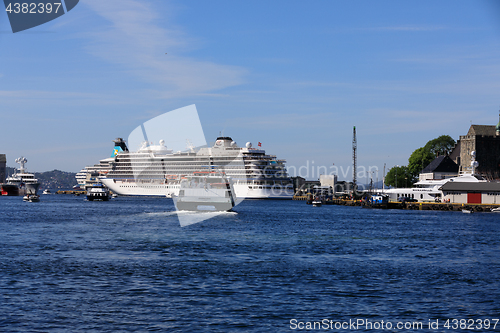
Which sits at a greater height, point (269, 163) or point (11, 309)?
point (269, 163)

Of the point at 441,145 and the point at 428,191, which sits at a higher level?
the point at 441,145

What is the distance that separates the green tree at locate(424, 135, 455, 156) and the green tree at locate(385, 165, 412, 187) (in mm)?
9026

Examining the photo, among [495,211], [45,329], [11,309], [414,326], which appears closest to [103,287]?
[11,309]

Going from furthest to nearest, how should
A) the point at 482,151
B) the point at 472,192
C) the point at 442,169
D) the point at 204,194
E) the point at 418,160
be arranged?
the point at 418,160 < the point at 482,151 < the point at 442,169 < the point at 472,192 < the point at 204,194

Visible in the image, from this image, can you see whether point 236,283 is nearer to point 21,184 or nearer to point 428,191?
point 428,191

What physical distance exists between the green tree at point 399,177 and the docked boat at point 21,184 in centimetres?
11496

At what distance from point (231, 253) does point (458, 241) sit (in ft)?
63.8

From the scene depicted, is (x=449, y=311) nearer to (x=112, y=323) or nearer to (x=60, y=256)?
(x=112, y=323)

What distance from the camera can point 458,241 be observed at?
131 feet

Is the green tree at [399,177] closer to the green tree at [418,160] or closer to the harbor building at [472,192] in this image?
the green tree at [418,160]

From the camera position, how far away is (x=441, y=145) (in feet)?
465

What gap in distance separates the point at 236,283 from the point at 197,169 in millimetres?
124973

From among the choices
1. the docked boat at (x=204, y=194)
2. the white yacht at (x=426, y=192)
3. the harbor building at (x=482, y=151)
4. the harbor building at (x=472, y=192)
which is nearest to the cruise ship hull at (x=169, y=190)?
the white yacht at (x=426, y=192)

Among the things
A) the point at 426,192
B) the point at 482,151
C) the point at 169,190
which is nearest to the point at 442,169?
the point at 482,151
